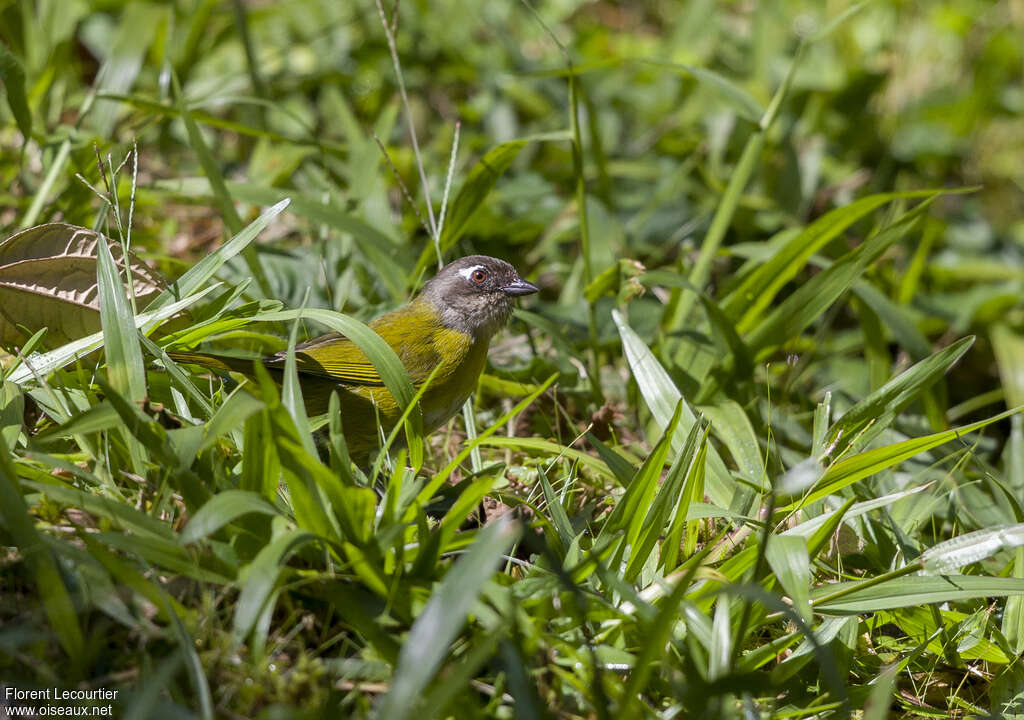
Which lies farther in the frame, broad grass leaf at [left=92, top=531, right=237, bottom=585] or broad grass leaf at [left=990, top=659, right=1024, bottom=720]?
broad grass leaf at [left=990, top=659, right=1024, bottom=720]

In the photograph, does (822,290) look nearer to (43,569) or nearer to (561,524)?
(561,524)

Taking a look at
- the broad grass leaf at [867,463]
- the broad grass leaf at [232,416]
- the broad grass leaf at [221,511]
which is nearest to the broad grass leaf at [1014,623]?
the broad grass leaf at [867,463]

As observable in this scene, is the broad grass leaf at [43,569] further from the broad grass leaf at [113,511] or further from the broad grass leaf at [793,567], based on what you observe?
the broad grass leaf at [793,567]

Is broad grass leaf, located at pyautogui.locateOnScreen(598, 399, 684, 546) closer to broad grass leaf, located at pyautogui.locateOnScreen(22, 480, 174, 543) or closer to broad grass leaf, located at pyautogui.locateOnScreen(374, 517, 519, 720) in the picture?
broad grass leaf, located at pyautogui.locateOnScreen(374, 517, 519, 720)

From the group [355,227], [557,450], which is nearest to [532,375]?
[557,450]

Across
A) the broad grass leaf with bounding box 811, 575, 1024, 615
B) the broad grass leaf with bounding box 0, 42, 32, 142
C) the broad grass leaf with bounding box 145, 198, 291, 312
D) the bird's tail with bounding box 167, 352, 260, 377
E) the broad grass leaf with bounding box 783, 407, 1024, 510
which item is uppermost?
the broad grass leaf with bounding box 0, 42, 32, 142

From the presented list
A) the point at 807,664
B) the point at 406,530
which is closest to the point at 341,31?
the point at 406,530

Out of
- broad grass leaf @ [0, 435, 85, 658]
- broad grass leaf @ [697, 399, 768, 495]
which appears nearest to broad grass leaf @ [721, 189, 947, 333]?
broad grass leaf @ [697, 399, 768, 495]

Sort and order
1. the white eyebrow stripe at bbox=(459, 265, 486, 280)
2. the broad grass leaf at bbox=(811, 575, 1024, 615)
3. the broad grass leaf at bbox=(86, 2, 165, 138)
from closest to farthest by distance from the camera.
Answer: the broad grass leaf at bbox=(811, 575, 1024, 615)
the white eyebrow stripe at bbox=(459, 265, 486, 280)
the broad grass leaf at bbox=(86, 2, 165, 138)
